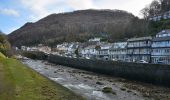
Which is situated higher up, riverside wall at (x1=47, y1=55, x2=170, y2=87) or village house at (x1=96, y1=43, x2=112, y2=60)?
village house at (x1=96, y1=43, x2=112, y2=60)

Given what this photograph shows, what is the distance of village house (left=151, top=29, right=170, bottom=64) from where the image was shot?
69938 millimetres

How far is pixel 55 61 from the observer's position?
11775cm

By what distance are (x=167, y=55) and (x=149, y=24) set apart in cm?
3955

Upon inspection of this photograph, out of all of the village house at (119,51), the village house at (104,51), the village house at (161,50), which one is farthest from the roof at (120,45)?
the village house at (161,50)

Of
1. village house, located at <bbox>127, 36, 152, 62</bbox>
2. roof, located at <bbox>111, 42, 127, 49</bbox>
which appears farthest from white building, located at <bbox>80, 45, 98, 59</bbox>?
village house, located at <bbox>127, 36, 152, 62</bbox>

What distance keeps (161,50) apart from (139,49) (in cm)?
1378

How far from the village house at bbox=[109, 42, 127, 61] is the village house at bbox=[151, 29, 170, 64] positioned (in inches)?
649

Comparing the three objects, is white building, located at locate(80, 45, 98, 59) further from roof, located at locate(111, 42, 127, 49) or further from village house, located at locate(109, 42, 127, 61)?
village house, located at locate(109, 42, 127, 61)

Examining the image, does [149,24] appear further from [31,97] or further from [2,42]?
[31,97]

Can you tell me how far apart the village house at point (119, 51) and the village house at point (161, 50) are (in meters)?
16.5

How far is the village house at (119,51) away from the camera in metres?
94.5

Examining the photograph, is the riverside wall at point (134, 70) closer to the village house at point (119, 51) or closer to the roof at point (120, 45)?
the village house at point (119, 51)

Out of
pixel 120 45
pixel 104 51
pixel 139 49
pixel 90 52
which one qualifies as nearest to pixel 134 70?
pixel 139 49

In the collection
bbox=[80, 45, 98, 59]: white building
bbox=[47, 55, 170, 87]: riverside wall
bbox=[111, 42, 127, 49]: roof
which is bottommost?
bbox=[47, 55, 170, 87]: riverside wall
